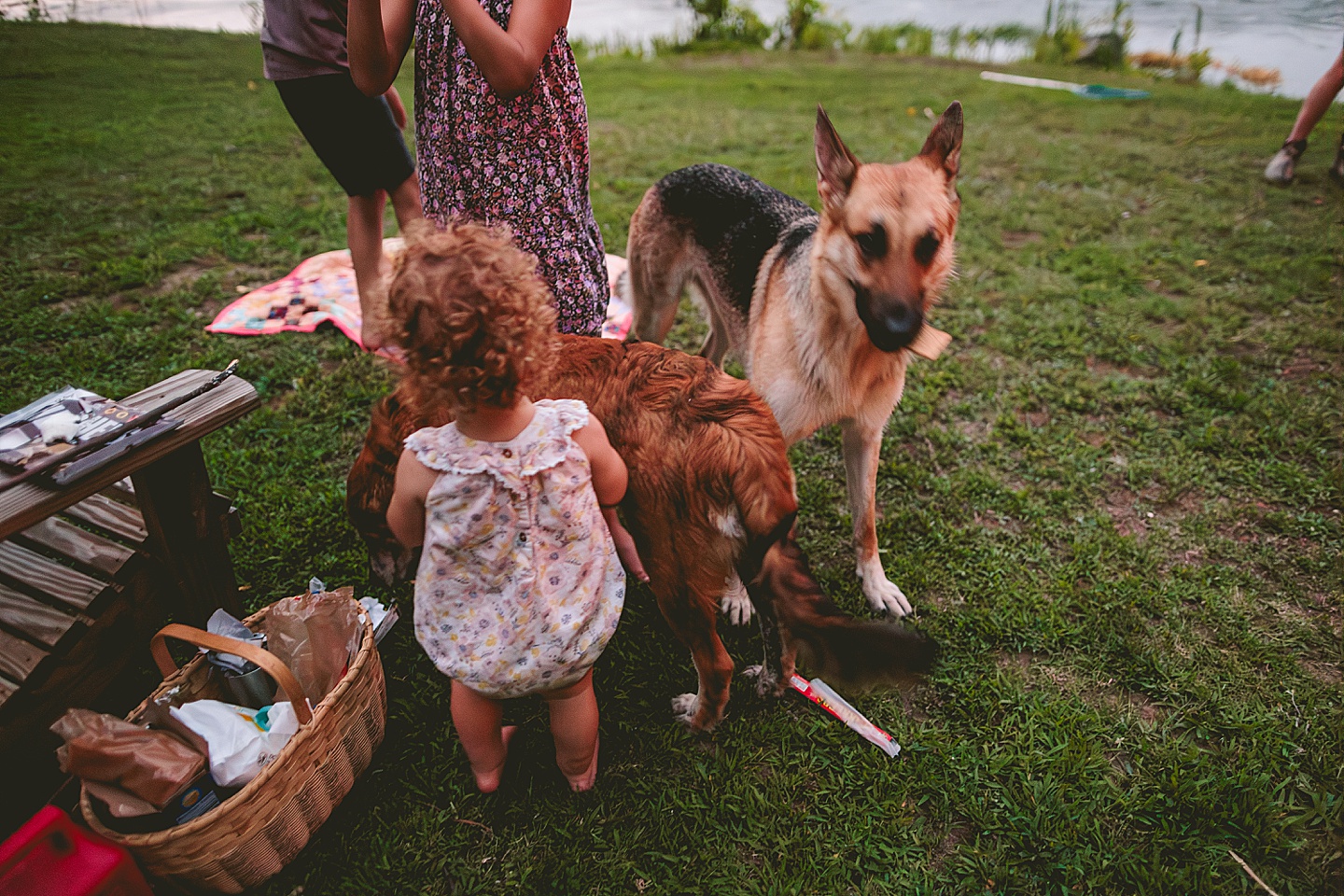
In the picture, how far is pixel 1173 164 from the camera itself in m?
7.46

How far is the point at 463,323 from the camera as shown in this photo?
162cm

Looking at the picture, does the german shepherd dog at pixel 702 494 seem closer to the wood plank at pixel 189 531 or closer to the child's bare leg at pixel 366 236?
the wood plank at pixel 189 531

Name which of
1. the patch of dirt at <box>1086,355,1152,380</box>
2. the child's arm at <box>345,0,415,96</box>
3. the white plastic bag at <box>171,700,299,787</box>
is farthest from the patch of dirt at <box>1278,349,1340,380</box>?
the white plastic bag at <box>171,700,299,787</box>

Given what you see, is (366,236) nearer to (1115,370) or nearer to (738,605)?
(738,605)

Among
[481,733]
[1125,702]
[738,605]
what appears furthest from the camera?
[738,605]

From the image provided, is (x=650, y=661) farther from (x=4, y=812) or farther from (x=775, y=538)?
(x=4, y=812)

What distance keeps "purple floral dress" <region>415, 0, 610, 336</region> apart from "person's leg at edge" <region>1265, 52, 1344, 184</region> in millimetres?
7619

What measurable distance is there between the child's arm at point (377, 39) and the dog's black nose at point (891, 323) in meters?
1.81

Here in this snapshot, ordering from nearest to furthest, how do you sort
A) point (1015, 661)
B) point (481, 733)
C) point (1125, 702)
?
point (481, 733), point (1125, 702), point (1015, 661)

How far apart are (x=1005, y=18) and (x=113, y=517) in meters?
17.9

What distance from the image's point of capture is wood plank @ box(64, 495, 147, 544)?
7.80 feet

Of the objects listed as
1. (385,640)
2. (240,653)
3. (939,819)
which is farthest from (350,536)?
(939,819)

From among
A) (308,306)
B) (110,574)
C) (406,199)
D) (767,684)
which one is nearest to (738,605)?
(767,684)

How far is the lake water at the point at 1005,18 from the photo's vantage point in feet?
26.7
